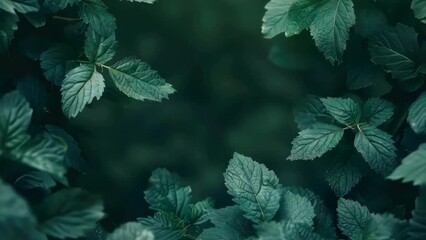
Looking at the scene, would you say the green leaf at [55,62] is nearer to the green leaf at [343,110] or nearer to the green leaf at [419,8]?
the green leaf at [343,110]

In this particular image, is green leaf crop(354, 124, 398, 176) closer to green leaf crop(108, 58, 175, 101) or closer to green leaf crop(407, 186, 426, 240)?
green leaf crop(407, 186, 426, 240)

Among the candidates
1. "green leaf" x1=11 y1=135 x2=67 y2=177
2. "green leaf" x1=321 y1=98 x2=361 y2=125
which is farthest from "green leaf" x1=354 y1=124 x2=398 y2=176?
"green leaf" x1=11 y1=135 x2=67 y2=177

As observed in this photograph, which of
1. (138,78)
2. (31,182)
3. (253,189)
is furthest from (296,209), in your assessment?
(31,182)

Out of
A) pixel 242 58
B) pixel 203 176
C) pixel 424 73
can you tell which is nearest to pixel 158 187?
pixel 203 176

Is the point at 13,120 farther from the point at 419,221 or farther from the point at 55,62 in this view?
the point at 419,221

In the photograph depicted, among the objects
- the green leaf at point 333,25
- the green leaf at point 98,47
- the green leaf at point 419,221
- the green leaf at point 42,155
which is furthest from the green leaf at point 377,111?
the green leaf at point 42,155

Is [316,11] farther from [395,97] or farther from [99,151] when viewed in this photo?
[99,151]
